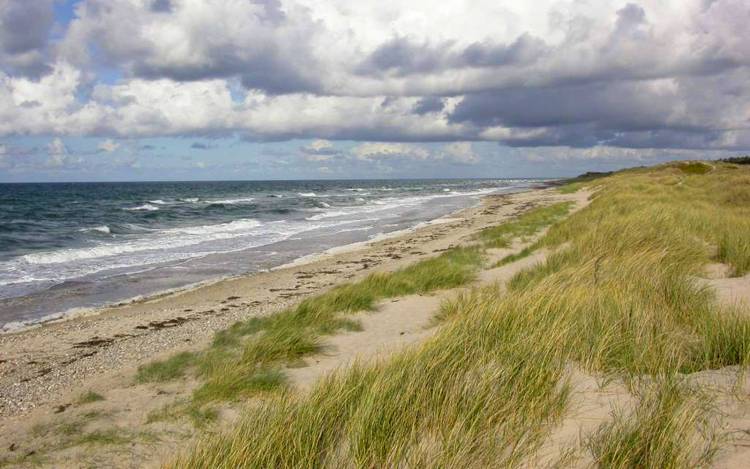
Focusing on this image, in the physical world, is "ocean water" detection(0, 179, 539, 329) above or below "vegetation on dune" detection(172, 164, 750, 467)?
below

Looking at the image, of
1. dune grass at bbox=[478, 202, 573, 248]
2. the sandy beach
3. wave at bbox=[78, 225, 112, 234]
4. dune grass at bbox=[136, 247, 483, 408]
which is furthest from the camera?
wave at bbox=[78, 225, 112, 234]

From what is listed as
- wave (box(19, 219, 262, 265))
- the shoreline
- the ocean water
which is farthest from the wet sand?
wave (box(19, 219, 262, 265))

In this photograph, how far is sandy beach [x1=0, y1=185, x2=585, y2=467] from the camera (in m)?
6.04

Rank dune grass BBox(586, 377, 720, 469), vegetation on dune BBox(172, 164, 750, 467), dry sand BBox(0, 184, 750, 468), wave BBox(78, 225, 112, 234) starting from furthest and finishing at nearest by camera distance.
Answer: wave BBox(78, 225, 112, 234) → dry sand BBox(0, 184, 750, 468) → vegetation on dune BBox(172, 164, 750, 467) → dune grass BBox(586, 377, 720, 469)

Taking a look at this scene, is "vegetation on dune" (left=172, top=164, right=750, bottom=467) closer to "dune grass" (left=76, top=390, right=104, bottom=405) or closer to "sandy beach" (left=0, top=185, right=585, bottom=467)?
"sandy beach" (left=0, top=185, right=585, bottom=467)

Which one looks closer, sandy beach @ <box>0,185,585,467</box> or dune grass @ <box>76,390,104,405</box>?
sandy beach @ <box>0,185,585,467</box>

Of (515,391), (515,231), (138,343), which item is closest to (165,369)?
(138,343)

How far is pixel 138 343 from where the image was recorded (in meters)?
9.16

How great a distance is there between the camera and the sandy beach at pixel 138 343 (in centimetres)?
604

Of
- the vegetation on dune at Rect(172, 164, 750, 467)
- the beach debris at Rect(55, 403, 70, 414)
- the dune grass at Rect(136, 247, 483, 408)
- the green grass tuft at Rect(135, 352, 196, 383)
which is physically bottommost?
the beach debris at Rect(55, 403, 70, 414)

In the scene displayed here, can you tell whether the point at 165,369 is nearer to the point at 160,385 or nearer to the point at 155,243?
the point at 160,385

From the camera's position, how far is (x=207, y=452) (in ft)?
11.3

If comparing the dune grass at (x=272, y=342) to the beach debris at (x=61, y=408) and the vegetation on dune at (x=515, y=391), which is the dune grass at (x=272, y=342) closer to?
the vegetation on dune at (x=515, y=391)

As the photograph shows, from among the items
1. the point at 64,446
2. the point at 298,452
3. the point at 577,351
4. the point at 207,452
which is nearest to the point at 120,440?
the point at 64,446
